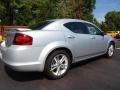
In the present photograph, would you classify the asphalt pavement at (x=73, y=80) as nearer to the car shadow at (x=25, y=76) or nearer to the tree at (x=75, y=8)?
the car shadow at (x=25, y=76)

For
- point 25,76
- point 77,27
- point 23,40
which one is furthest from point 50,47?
point 77,27

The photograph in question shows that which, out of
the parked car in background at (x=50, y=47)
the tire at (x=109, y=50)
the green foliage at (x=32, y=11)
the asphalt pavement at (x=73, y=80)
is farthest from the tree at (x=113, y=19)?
the parked car in background at (x=50, y=47)

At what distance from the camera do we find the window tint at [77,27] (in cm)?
579

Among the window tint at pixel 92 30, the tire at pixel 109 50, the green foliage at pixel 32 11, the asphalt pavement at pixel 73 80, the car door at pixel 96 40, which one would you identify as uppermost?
the green foliage at pixel 32 11

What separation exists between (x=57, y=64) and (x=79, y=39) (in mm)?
1010

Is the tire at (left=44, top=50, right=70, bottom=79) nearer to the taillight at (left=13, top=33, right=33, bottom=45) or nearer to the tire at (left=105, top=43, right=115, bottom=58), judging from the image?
the taillight at (left=13, top=33, right=33, bottom=45)

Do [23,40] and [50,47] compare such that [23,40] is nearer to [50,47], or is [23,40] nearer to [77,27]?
[50,47]

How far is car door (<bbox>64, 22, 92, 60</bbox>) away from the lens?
562cm

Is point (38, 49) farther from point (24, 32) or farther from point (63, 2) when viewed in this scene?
point (63, 2)

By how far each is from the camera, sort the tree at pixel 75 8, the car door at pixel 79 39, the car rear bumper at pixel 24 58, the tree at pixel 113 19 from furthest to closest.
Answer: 1. the tree at pixel 113 19
2. the tree at pixel 75 8
3. the car door at pixel 79 39
4. the car rear bumper at pixel 24 58

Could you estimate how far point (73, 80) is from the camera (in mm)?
5223

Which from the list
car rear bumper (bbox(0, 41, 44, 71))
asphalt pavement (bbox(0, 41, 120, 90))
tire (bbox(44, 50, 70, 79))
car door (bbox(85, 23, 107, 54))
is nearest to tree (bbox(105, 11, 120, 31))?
car door (bbox(85, 23, 107, 54))

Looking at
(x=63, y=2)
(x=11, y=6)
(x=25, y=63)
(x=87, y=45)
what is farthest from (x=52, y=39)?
(x=63, y=2)

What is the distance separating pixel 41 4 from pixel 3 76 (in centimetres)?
3158
